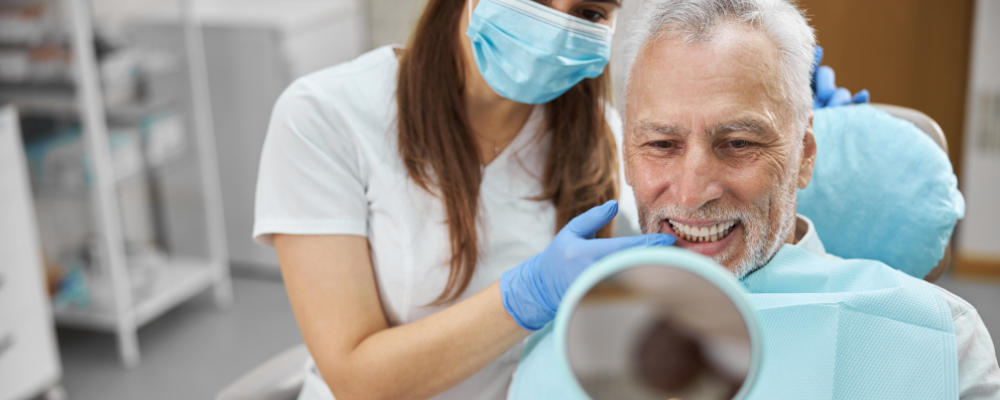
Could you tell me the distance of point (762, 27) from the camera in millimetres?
997

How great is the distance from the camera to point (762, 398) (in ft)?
3.25

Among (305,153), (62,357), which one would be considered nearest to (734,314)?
(305,153)

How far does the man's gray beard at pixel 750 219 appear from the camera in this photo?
98cm

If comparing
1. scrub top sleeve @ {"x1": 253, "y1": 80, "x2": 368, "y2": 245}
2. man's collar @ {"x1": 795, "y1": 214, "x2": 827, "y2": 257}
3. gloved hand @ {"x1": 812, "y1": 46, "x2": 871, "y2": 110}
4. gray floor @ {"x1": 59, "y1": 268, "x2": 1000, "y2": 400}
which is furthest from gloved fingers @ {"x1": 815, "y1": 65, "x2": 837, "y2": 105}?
gray floor @ {"x1": 59, "y1": 268, "x2": 1000, "y2": 400}

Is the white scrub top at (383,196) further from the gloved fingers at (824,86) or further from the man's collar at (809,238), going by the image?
the gloved fingers at (824,86)

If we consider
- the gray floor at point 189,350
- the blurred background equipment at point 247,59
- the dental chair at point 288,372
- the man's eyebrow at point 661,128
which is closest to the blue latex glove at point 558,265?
the man's eyebrow at point 661,128

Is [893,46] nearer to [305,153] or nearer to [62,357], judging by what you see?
[305,153]

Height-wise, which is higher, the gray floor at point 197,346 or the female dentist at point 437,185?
the female dentist at point 437,185

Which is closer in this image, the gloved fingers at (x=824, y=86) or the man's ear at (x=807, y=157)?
the man's ear at (x=807, y=157)

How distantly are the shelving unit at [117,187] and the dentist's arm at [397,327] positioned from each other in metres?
1.62

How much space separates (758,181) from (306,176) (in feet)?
2.17

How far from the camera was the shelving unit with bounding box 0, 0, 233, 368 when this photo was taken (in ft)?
8.04

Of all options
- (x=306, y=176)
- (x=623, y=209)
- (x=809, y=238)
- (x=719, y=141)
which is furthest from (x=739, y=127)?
(x=306, y=176)

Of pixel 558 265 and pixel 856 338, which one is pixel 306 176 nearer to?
pixel 558 265
